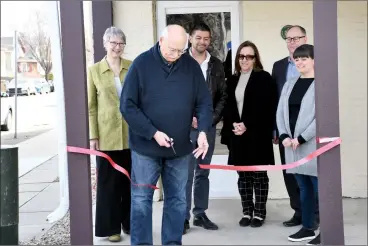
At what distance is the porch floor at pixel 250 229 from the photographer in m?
4.60

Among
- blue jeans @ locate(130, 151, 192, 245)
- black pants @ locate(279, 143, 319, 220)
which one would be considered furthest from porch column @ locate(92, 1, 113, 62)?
black pants @ locate(279, 143, 319, 220)

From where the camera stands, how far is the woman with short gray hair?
4465 millimetres

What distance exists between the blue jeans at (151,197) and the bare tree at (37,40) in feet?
20.1

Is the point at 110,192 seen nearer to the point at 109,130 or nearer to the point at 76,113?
the point at 109,130

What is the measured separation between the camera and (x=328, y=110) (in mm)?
3498

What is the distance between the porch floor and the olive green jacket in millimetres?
897

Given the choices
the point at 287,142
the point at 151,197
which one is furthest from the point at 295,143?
the point at 151,197

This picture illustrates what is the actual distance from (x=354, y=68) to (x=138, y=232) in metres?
3.33

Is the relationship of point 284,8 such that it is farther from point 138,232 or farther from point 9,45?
point 9,45

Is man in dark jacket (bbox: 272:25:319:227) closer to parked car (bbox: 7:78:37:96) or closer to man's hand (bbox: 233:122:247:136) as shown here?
man's hand (bbox: 233:122:247:136)

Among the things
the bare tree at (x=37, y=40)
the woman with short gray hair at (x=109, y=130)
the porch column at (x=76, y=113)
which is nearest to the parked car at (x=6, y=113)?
the bare tree at (x=37, y=40)

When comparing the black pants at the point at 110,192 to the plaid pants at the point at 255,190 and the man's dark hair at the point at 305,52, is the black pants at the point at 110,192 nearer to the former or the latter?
the plaid pants at the point at 255,190

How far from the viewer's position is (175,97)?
144 inches

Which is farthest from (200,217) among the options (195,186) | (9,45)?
(9,45)
